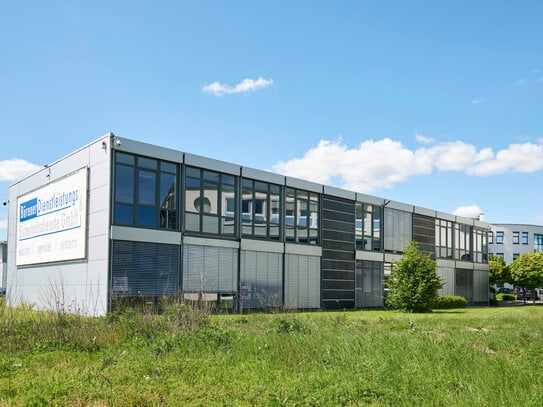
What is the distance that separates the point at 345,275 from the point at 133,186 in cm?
1506

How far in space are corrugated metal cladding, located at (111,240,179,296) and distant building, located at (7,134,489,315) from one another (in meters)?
0.04

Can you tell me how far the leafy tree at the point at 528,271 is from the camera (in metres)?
50.8

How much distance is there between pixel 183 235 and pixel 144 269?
7.82 ft

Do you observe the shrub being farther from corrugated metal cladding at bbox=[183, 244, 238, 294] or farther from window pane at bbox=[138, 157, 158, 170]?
window pane at bbox=[138, 157, 158, 170]

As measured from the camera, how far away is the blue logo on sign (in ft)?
97.0

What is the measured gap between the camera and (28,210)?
1198 inches

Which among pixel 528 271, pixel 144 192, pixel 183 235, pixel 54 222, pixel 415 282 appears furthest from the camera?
pixel 528 271

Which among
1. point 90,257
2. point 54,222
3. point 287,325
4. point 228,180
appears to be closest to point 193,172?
point 228,180

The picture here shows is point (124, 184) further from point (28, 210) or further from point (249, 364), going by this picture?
point (249, 364)

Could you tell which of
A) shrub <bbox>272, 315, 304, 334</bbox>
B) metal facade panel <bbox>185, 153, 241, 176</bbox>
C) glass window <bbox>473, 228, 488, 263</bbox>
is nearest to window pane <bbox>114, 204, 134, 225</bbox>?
metal facade panel <bbox>185, 153, 241, 176</bbox>

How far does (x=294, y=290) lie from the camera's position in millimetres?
30531

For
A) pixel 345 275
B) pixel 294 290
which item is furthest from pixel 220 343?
pixel 345 275

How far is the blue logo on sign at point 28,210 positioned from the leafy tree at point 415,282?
59.4 ft

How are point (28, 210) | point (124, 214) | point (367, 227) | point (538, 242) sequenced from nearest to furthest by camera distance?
point (124, 214), point (28, 210), point (367, 227), point (538, 242)
